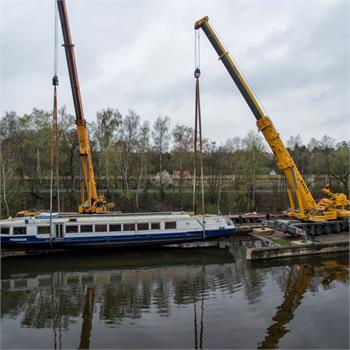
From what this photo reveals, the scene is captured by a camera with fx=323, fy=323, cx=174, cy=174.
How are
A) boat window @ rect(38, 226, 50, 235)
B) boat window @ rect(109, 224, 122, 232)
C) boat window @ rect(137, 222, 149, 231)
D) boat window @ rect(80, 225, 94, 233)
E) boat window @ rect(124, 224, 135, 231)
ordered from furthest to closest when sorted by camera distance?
boat window @ rect(137, 222, 149, 231), boat window @ rect(124, 224, 135, 231), boat window @ rect(109, 224, 122, 232), boat window @ rect(80, 225, 94, 233), boat window @ rect(38, 226, 50, 235)

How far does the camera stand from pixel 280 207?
148 feet

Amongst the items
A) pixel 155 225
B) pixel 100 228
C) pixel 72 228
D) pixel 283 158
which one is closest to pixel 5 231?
pixel 72 228

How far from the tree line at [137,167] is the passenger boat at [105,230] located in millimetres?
14085

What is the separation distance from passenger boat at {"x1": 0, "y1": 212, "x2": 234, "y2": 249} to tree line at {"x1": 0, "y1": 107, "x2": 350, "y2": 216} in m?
14.1

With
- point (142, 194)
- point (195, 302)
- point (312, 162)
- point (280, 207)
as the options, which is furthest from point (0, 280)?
point (312, 162)

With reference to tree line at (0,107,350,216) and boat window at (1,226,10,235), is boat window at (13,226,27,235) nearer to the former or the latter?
boat window at (1,226,10,235)

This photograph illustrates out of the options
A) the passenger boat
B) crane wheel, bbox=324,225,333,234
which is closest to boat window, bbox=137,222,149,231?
the passenger boat

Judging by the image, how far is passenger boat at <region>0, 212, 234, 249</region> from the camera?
22516mm

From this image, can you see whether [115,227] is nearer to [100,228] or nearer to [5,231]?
[100,228]

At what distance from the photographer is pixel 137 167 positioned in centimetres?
4459

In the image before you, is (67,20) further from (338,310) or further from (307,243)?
(338,310)

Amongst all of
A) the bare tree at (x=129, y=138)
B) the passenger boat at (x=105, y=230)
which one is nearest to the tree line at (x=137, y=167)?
the bare tree at (x=129, y=138)

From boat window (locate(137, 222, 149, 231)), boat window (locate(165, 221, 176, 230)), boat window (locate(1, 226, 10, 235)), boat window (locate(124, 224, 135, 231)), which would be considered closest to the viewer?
boat window (locate(1, 226, 10, 235))

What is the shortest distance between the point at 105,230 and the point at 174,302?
10306 millimetres
